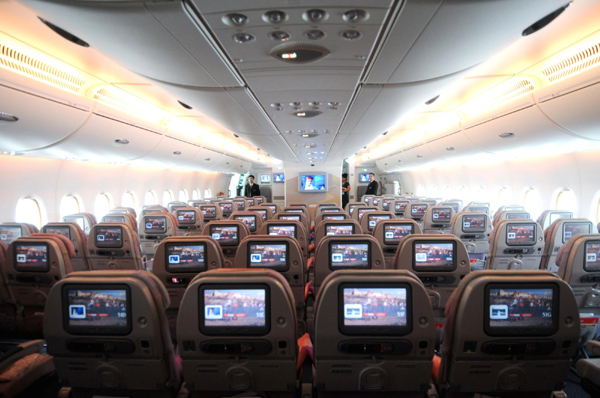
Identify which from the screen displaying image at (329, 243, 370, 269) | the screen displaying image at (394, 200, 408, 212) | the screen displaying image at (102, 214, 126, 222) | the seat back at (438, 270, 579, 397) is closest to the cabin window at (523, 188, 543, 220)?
the screen displaying image at (394, 200, 408, 212)

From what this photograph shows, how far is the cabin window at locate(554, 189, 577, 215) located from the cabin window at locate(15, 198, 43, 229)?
13158 mm

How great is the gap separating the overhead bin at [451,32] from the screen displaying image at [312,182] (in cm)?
1585

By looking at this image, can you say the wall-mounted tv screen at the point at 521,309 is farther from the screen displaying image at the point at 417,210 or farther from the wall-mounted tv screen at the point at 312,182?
the wall-mounted tv screen at the point at 312,182

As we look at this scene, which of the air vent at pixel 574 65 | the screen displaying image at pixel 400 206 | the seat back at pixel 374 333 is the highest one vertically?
the air vent at pixel 574 65

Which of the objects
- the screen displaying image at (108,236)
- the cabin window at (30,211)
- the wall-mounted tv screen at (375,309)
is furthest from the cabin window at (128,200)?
the wall-mounted tv screen at (375,309)

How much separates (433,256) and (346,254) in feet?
3.35

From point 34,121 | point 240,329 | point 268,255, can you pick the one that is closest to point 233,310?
point 240,329

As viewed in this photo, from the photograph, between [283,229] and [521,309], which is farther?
[283,229]

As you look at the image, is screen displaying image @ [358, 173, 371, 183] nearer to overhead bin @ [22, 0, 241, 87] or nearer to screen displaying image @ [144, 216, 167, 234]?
screen displaying image @ [144, 216, 167, 234]

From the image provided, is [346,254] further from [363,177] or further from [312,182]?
[363,177]

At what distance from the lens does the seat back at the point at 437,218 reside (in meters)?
9.59

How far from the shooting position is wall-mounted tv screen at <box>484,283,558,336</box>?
240cm

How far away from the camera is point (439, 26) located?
2285 millimetres

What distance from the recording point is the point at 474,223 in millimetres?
7949
